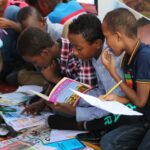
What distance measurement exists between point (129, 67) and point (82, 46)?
242 mm

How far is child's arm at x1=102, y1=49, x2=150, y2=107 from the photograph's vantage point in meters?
1.31

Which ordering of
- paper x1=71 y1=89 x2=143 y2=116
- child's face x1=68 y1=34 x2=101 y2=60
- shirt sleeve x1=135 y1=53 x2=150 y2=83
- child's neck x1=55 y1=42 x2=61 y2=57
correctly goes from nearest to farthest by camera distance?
paper x1=71 y1=89 x2=143 y2=116 < shirt sleeve x1=135 y1=53 x2=150 y2=83 < child's face x1=68 y1=34 x2=101 y2=60 < child's neck x1=55 y1=42 x2=61 y2=57

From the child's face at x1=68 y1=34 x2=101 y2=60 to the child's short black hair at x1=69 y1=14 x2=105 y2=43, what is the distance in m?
0.02

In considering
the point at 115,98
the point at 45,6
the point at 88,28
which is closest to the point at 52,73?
the point at 88,28

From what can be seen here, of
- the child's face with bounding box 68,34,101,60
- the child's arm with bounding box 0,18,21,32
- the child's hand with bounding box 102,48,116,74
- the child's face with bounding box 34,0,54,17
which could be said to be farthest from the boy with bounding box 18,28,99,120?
the child's face with bounding box 34,0,54,17

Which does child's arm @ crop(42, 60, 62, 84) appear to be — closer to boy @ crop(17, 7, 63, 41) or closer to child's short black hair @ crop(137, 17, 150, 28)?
boy @ crop(17, 7, 63, 41)

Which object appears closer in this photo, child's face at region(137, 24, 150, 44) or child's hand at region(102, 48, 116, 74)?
child's hand at region(102, 48, 116, 74)

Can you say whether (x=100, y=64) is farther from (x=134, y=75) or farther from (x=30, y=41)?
(x=30, y=41)

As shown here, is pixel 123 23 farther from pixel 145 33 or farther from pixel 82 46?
pixel 145 33

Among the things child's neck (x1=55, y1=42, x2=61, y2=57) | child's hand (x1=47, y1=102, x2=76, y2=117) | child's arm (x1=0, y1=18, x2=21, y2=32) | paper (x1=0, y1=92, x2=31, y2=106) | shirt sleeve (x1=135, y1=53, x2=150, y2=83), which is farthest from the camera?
child's arm (x1=0, y1=18, x2=21, y2=32)

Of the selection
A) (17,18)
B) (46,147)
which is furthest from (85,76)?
(17,18)

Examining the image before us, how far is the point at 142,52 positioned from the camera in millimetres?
1302

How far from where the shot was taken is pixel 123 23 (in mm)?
1339

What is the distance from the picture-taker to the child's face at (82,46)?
1.50 m
